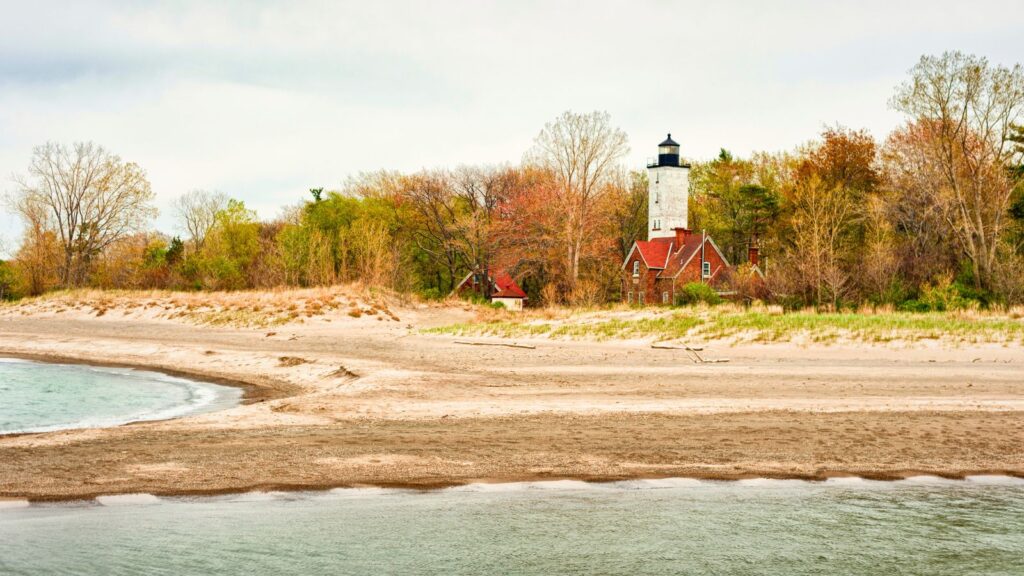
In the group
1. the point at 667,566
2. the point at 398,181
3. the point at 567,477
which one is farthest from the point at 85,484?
the point at 398,181

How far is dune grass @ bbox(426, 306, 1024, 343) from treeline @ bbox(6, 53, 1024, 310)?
51.3 feet

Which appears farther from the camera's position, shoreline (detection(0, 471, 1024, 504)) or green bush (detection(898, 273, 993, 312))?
green bush (detection(898, 273, 993, 312))

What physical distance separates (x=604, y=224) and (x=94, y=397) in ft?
168

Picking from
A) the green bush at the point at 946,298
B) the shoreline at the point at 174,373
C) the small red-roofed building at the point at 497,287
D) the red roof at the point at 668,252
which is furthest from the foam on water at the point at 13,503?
the red roof at the point at 668,252

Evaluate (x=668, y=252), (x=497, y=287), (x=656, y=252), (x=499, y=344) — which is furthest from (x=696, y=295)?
(x=499, y=344)

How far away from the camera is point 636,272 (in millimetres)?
73250

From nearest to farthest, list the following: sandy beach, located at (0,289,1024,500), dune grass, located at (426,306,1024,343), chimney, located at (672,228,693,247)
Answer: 1. sandy beach, located at (0,289,1024,500)
2. dune grass, located at (426,306,1024,343)
3. chimney, located at (672,228,693,247)

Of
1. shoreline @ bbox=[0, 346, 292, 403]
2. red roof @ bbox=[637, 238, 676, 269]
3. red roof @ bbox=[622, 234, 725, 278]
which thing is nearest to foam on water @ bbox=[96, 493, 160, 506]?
shoreline @ bbox=[0, 346, 292, 403]

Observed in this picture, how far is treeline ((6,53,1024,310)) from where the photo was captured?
47.7m

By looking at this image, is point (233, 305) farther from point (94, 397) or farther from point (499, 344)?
point (94, 397)

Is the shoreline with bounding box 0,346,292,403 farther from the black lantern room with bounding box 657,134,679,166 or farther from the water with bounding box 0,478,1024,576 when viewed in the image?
the black lantern room with bounding box 657,134,679,166

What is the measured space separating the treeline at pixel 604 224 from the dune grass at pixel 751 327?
15.6 m

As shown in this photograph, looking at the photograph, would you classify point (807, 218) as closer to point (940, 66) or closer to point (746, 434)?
point (940, 66)

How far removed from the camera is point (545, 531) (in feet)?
31.7
